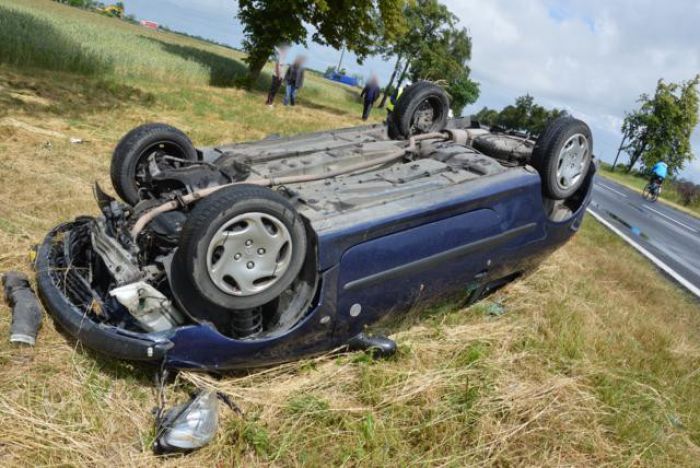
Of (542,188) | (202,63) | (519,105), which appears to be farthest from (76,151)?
(519,105)

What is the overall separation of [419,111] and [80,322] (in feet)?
11.5

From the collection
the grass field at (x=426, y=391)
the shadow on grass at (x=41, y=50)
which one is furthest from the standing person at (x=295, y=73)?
the grass field at (x=426, y=391)

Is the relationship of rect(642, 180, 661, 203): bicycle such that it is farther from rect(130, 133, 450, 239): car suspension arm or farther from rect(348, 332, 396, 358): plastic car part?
rect(348, 332, 396, 358): plastic car part

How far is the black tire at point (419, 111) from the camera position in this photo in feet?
15.9

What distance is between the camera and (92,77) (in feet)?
41.9

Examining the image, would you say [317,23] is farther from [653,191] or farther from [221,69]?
[653,191]

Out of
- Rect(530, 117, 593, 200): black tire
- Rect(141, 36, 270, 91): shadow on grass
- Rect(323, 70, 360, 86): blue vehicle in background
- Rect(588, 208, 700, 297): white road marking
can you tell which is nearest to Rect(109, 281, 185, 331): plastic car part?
Rect(530, 117, 593, 200): black tire

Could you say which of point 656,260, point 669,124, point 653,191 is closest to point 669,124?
point 669,124

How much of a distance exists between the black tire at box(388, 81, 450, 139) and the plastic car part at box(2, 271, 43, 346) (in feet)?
10.4

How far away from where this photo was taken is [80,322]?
2600 mm

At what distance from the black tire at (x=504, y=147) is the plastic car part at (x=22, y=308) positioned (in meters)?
3.65

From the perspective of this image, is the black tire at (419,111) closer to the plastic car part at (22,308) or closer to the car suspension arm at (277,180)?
the car suspension arm at (277,180)

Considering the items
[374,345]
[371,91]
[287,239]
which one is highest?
[371,91]

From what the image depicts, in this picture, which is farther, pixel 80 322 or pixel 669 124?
pixel 669 124
